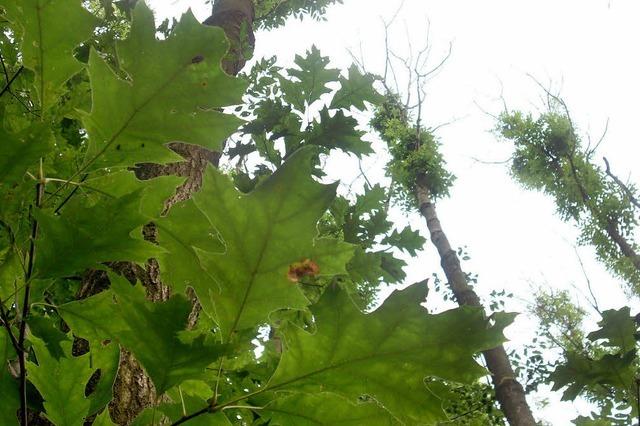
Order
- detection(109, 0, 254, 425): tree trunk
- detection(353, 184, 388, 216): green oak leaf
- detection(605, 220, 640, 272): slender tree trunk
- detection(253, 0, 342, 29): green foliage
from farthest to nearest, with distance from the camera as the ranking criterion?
detection(605, 220, 640, 272): slender tree trunk, detection(253, 0, 342, 29): green foliage, detection(353, 184, 388, 216): green oak leaf, detection(109, 0, 254, 425): tree trunk

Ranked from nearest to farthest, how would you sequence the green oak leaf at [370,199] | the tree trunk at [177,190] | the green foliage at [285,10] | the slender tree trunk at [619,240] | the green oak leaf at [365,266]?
the tree trunk at [177,190] → the green oak leaf at [365,266] → the green oak leaf at [370,199] → the green foliage at [285,10] → the slender tree trunk at [619,240]

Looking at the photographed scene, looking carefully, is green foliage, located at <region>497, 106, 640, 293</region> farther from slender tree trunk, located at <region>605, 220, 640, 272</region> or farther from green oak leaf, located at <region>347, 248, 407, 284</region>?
green oak leaf, located at <region>347, 248, 407, 284</region>

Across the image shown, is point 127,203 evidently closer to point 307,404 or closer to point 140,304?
point 140,304

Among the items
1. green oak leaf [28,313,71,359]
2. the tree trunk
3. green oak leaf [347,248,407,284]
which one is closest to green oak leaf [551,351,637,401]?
the tree trunk

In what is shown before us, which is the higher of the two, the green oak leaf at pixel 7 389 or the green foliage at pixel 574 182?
the green foliage at pixel 574 182

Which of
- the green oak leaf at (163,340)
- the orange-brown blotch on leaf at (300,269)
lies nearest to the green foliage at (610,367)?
the orange-brown blotch on leaf at (300,269)

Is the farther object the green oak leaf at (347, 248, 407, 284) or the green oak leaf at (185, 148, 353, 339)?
the green oak leaf at (347, 248, 407, 284)

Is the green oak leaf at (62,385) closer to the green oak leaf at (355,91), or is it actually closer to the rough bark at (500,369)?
the green oak leaf at (355,91)

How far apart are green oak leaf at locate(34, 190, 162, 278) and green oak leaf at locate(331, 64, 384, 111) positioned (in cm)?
236

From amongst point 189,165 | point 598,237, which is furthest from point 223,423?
point 598,237

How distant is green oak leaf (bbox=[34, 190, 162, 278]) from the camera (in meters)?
0.66

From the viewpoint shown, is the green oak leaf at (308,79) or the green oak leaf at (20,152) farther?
the green oak leaf at (308,79)

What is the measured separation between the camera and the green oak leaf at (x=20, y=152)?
2.23 feet

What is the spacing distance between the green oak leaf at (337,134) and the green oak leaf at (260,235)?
2.29 meters
